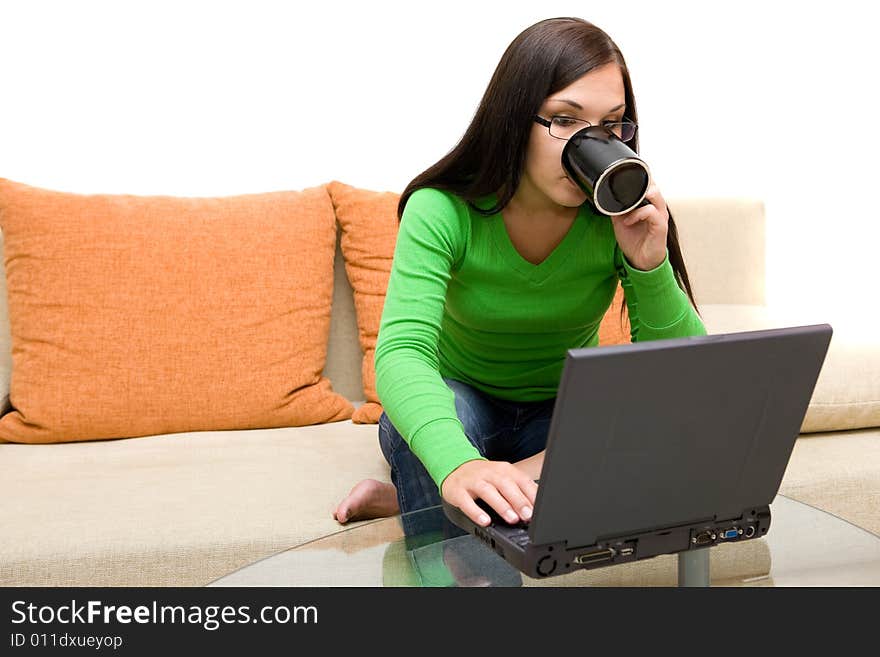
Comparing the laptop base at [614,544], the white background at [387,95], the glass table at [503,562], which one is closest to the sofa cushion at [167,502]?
the glass table at [503,562]

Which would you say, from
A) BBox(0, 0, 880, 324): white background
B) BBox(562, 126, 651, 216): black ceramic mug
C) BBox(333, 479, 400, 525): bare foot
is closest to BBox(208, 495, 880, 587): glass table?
BBox(333, 479, 400, 525): bare foot

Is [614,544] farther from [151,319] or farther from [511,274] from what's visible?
[151,319]

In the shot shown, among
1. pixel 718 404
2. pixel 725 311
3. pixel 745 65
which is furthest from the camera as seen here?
pixel 745 65

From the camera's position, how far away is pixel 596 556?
900mm

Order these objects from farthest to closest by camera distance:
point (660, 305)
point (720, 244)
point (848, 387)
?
point (720, 244), point (848, 387), point (660, 305)

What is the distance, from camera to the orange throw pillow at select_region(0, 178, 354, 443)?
1877 millimetres

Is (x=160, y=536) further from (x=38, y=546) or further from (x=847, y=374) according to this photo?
(x=847, y=374)

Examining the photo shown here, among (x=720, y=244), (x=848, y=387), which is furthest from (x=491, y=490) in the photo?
(x=720, y=244)

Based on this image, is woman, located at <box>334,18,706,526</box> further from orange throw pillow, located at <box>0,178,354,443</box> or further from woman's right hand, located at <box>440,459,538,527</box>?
orange throw pillow, located at <box>0,178,354,443</box>

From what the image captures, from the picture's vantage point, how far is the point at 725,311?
2.07 meters

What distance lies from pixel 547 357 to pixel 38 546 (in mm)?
786

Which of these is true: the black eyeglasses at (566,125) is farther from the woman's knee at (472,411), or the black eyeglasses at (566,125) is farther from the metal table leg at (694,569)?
the metal table leg at (694,569)

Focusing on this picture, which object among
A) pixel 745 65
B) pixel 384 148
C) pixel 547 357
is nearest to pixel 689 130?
pixel 745 65

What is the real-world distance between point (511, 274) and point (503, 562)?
0.57 m
